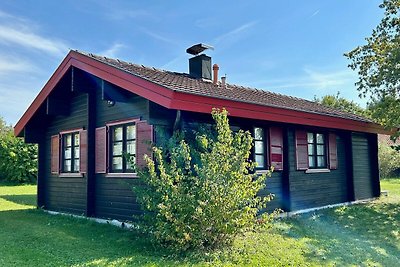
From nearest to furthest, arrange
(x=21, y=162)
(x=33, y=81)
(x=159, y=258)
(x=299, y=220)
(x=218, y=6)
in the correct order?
1. (x=159, y=258)
2. (x=299, y=220)
3. (x=218, y=6)
4. (x=33, y=81)
5. (x=21, y=162)

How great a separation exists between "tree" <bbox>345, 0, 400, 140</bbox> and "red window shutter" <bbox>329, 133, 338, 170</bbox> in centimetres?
139

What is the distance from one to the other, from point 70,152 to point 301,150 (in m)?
6.33

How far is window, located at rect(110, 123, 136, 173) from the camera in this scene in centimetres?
801

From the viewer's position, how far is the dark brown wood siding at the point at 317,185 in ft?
31.6

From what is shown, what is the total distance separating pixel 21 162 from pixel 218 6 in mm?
16175

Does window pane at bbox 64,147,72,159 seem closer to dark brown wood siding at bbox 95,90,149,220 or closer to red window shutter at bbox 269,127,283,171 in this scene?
dark brown wood siding at bbox 95,90,149,220

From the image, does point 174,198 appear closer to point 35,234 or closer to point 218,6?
point 35,234

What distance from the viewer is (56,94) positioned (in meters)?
10.1

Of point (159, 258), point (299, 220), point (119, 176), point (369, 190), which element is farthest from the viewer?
point (369, 190)

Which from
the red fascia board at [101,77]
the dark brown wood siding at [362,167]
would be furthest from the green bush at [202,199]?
the dark brown wood siding at [362,167]

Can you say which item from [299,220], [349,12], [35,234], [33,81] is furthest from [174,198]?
[33,81]

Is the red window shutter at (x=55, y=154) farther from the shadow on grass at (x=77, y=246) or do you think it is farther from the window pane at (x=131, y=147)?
the window pane at (x=131, y=147)

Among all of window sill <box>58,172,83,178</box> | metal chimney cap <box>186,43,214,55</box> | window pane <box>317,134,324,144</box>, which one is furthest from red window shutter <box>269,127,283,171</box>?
window sill <box>58,172,83,178</box>

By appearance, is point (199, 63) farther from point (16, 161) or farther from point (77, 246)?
point (16, 161)
